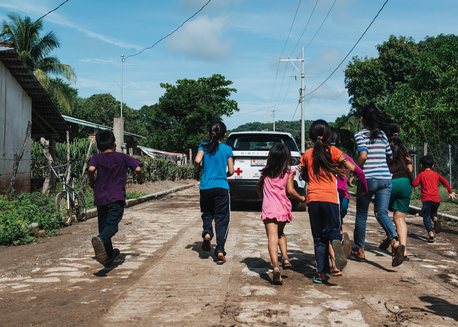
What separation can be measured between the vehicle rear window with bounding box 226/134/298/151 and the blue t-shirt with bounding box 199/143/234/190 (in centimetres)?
487

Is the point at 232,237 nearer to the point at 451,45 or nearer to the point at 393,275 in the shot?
the point at 393,275

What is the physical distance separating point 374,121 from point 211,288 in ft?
9.71

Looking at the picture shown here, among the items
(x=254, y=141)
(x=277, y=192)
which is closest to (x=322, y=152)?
(x=277, y=192)

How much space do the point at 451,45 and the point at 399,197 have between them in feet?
110

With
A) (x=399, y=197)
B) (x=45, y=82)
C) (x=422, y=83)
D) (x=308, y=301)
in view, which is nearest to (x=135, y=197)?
(x=399, y=197)

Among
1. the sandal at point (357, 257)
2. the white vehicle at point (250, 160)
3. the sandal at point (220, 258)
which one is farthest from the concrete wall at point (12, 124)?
the sandal at point (357, 257)

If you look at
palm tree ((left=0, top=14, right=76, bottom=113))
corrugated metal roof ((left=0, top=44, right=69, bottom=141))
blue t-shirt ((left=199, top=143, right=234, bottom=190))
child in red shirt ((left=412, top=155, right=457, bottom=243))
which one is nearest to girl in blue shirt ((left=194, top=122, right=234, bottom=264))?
blue t-shirt ((left=199, top=143, right=234, bottom=190))

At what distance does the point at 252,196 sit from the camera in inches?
417

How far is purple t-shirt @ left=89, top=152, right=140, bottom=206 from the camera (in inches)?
201

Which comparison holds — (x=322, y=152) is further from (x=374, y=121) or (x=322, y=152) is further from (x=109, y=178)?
(x=109, y=178)

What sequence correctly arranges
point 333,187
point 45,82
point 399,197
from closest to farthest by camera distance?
point 333,187
point 399,197
point 45,82

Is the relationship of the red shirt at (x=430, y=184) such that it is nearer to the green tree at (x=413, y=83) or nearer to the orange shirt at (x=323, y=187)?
the orange shirt at (x=323, y=187)

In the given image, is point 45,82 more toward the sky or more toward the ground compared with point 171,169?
more toward the sky

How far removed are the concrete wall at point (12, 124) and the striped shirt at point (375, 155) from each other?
428 inches
